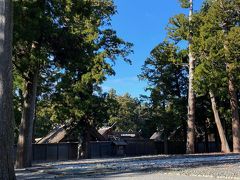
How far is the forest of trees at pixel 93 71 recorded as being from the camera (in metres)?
20.4

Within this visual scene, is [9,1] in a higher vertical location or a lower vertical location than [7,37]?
higher

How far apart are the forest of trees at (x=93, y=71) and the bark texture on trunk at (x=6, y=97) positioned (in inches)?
1.0

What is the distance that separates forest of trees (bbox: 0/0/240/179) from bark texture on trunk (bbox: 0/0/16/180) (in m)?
0.03

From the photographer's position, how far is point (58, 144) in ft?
135

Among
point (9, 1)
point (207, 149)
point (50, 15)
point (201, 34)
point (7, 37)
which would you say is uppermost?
point (201, 34)

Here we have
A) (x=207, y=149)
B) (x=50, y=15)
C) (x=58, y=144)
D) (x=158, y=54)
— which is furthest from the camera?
(x=207, y=149)

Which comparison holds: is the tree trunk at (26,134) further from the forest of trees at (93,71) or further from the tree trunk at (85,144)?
the tree trunk at (85,144)

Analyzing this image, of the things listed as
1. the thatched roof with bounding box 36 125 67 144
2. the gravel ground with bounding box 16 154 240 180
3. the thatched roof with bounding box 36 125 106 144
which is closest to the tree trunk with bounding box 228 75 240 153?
the thatched roof with bounding box 36 125 106 144

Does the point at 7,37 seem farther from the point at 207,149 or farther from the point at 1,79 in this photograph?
the point at 207,149

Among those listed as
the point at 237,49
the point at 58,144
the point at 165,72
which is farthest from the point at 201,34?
the point at 58,144

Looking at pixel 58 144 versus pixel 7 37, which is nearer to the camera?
pixel 7 37

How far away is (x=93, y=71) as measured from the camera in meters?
37.8

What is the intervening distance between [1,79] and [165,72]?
130 ft

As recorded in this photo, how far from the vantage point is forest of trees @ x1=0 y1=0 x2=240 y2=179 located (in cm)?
2042
